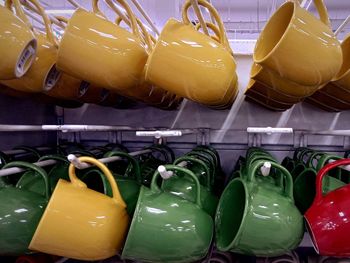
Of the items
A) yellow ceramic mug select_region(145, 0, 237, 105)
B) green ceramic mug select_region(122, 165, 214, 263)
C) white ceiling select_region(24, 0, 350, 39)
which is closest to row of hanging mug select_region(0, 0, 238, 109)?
yellow ceramic mug select_region(145, 0, 237, 105)

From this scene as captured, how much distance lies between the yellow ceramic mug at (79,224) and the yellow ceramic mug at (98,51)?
0.56 feet

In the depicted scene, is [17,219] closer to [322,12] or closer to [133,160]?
[133,160]

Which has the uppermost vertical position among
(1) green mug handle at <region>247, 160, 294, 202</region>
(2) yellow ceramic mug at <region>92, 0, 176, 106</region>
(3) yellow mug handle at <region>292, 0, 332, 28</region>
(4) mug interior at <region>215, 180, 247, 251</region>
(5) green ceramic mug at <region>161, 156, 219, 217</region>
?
(3) yellow mug handle at <region>292, 0, 332, 28</region>

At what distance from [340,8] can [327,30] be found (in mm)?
2361

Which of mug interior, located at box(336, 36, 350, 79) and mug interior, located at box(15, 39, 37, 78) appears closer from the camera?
mug interior, located at box(15, 39, 37, 78)

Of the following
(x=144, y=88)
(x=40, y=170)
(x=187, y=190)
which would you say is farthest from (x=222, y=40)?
(x=40, y=170)

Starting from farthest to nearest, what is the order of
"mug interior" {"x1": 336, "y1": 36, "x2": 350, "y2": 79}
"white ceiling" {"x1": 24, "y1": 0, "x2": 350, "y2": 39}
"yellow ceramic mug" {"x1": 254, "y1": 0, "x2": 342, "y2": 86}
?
1. "white ceiling" {"x1": 24, "y1": 0, "x2": 350, "y2": 39}
2. "mug interior" {"x1": 336, "y1": 36, "x2": 350, "y2": 79}
3. "yellow ceramic mug" {"x1": 254, "y1": 0, "x2": 342, "y2": 86}

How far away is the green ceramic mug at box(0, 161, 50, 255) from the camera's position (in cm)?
55

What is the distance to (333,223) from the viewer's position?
55 cm

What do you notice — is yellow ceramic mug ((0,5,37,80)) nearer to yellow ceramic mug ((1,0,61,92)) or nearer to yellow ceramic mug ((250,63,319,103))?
yellow ceramic mug ((1,0,61,92))

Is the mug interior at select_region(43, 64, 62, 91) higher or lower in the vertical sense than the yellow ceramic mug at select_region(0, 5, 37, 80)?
lower

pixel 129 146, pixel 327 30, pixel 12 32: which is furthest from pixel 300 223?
pixel 129 146

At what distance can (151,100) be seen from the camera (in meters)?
0.88

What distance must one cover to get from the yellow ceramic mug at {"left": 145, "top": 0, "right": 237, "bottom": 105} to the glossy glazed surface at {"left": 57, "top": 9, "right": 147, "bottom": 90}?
0.19 ft
